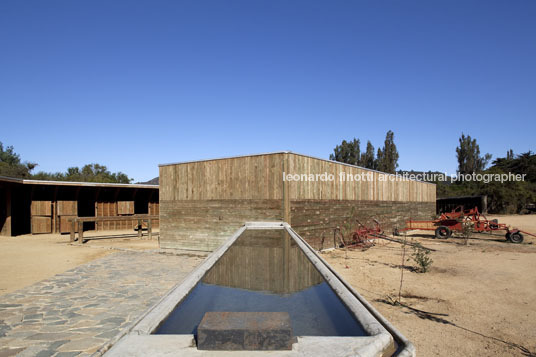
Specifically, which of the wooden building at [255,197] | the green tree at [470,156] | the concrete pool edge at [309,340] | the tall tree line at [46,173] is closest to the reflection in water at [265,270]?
the concrete pool edge at [309,340]

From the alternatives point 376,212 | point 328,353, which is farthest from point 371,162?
point 328,353

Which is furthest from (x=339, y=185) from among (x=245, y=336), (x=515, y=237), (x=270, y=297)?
(x=245, y=336)

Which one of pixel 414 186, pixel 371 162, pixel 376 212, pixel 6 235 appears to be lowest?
pixel 6 235

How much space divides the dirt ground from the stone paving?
14.0ft

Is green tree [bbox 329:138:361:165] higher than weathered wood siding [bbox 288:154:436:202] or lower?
higher

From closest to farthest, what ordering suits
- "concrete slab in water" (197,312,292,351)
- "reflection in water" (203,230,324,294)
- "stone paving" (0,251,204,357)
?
"concrete slab in water" (197,312,292,351) < "reflection in water" (203,230,324,294) < "stone paving" (0,251,204,357)

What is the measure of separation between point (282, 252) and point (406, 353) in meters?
3.10

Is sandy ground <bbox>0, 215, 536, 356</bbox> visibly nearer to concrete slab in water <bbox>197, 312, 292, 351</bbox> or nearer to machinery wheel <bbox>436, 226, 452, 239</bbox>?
machinery wheel <bbox>436, 226, 452, 239</bbox>

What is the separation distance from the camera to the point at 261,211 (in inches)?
420

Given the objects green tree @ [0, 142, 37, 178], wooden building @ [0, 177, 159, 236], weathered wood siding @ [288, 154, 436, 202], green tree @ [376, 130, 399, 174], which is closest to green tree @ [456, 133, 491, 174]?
green tree @ [376, 130, 399, 174]

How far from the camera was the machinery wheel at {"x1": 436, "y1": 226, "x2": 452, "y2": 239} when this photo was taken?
16359 mm

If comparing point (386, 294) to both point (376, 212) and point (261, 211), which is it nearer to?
point (261, 211)

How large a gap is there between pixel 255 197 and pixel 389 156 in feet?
121

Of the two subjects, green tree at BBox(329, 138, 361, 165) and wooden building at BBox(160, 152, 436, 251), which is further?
green tree at BBox(329, 138, 361, 165)
